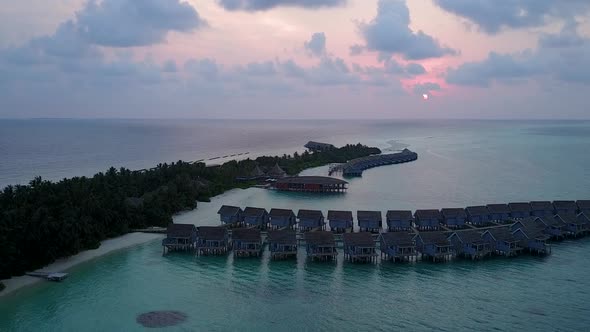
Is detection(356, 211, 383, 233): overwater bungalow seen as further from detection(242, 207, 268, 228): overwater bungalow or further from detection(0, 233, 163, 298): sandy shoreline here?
detection(0, 233, 163, 298): sandy shoreline

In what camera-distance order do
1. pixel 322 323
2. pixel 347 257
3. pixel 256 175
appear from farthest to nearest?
pixel 256 175, pixel 347 257, pixel 322 323

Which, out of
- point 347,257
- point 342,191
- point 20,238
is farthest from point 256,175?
point 20,238

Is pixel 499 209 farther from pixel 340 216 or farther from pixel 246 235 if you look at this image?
pixel 246 235

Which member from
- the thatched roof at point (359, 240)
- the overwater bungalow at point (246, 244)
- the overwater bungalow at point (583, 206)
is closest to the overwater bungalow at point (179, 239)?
the overwater bungalow at point (246, 244)

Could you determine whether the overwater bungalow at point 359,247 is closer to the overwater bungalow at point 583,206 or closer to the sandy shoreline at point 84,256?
the sandy shoreline at point 84,256

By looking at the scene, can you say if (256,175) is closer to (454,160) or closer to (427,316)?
(427,316)

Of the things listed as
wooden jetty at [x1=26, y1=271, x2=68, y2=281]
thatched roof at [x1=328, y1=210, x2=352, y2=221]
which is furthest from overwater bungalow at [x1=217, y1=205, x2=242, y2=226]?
wooden jetty at [x1=26, y1=271, x2=68, y2=281]

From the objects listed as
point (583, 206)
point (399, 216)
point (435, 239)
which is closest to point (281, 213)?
point (399, 216)
